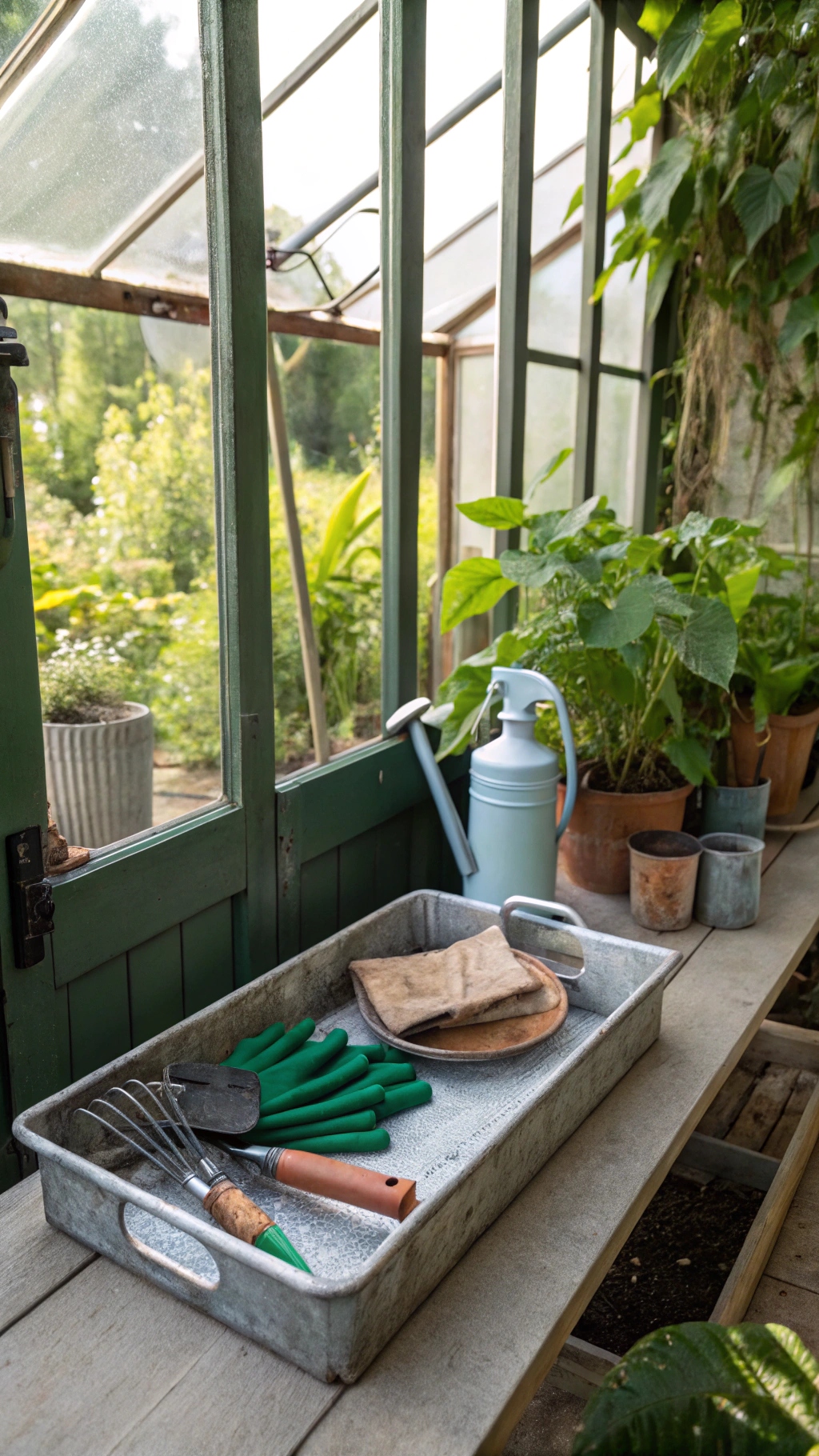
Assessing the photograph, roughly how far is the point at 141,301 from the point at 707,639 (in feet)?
4.16

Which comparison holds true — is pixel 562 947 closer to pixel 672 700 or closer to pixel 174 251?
pixel 672 700

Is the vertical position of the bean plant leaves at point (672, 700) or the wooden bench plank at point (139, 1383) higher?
the bean plant leaves at point (672, 700)

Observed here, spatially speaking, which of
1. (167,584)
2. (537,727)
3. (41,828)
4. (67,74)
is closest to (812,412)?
(537,727)

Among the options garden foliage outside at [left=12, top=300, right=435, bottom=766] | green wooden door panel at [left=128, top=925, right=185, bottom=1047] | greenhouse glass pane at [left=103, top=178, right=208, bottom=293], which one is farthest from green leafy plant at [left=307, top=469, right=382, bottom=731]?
green wooden door panel at [left=128, top=925, right=185, bottom=1047]

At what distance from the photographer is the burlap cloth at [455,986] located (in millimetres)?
1320

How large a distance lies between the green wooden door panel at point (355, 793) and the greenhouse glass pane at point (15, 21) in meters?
0.94

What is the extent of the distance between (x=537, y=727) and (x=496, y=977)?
69cm

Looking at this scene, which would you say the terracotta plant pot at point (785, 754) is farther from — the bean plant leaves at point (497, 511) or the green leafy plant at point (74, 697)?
the green leafy plant at point (74, 697)

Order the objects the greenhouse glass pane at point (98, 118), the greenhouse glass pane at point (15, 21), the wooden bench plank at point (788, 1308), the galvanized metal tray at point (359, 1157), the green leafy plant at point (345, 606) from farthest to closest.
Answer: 1. the green leafy plant at point (345, 606)
2. the wooden bench plank at point (788, 1308)
3. the greenhouse glass pane at point (98, 118)
4. the greenhouse glass pane at point (15, 21)
5. the galvanized metal tray at point (359, 1157)

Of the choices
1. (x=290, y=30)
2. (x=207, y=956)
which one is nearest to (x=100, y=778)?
(x=207, y=956)

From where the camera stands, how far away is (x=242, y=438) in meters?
1.36

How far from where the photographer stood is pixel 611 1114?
3.96 feet

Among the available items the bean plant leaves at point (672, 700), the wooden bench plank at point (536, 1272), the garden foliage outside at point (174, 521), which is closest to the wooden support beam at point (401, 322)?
the bean plant leaves at point (672, 700)

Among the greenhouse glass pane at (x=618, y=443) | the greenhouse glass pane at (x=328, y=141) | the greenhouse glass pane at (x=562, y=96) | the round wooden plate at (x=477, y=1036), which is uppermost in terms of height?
the greenhouse glass pane at (x=562, y=96)
